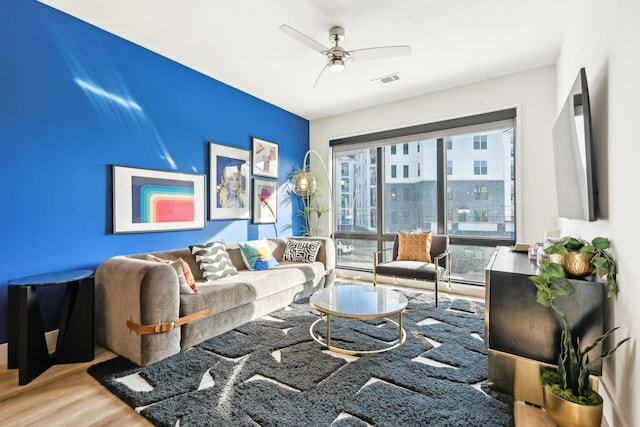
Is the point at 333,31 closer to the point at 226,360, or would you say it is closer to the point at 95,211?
the point at 95,211

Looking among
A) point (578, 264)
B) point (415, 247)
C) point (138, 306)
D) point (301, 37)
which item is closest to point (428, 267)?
point (415, 247)

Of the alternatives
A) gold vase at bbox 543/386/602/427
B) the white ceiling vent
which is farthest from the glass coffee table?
the white ceiling vent

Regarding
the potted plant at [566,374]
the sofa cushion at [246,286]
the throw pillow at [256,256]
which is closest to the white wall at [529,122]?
the potted plant at [566,374]

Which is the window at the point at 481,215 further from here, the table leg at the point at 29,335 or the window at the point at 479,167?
the table leg at the point at 29,335

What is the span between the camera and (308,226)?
17.6 feet

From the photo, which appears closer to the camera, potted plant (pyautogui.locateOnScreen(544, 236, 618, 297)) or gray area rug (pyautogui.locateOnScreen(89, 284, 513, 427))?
potted plant (pyautogui.locateOnScreen(544, 236, 618, 297))

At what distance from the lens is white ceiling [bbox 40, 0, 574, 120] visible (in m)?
2.53

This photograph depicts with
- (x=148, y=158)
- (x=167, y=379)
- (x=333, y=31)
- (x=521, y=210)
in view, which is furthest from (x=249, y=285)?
(x=521, y=210)

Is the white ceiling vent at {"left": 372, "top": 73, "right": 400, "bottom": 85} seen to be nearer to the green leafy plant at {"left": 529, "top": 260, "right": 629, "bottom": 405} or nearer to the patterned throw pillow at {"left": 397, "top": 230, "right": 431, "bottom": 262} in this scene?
the patterned throw pillow at {"left": 397, "top": 230, "right": 431, "bottom": 262}

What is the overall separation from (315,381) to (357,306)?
71 centimetres

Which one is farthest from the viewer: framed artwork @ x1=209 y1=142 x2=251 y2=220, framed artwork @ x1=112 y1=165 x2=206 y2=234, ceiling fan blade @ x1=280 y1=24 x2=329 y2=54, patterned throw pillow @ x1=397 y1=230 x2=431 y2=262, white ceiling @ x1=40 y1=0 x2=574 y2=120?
patterned throw pillow @ x1=397 y1=230 x2=431 y2=262

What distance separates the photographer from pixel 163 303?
7.52 feet

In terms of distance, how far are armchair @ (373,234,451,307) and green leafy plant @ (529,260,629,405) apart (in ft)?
6.06

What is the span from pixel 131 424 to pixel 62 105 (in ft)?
8.20
